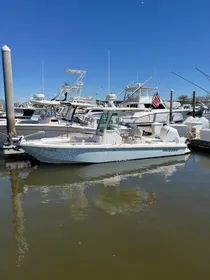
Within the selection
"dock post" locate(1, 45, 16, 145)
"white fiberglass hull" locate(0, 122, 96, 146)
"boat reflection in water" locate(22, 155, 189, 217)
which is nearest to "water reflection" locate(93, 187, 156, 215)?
"boat reflection in water" locate(22, 155, 189, 217)

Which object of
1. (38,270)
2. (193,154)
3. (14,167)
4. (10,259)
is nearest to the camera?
(38,270)

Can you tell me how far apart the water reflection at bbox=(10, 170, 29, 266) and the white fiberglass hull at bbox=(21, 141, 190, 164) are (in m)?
1.46

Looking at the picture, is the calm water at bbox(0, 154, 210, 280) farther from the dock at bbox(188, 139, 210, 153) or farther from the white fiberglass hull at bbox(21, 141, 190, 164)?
the dock at bbox(188, 139, 210, 153)

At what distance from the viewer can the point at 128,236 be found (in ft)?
15.7

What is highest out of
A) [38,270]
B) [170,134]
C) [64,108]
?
[64,108]

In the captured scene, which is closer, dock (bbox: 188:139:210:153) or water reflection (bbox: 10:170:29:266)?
water reflection (bbox: 10:170:29:266)

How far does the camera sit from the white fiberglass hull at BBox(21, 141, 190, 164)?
32.0 feet

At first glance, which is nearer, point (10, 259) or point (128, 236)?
point (10, 259)

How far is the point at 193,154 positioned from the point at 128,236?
9583 millimetres

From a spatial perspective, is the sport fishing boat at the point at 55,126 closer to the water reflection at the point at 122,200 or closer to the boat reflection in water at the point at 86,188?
the boat reflection in water at the point at 86,188

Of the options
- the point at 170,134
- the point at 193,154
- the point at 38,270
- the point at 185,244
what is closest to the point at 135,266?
the point at 185,244

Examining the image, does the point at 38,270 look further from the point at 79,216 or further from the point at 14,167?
the point at 14,167

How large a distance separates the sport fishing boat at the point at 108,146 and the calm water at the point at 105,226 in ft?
3.48

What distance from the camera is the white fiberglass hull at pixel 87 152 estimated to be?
32.0 ft
